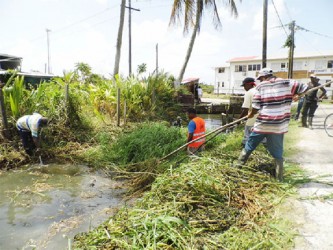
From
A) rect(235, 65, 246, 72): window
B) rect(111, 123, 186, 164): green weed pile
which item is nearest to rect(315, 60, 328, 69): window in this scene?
rect(235, 65, 246, 72): window

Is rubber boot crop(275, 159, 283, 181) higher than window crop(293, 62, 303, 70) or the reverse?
the reverse

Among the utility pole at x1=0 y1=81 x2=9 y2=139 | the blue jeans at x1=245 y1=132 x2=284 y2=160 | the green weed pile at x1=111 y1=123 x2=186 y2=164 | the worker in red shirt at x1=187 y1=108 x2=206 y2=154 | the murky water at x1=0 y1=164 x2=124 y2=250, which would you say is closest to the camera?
the murky water at x1=0 y1=164 x2=124 y2=250

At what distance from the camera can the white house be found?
34562 mm

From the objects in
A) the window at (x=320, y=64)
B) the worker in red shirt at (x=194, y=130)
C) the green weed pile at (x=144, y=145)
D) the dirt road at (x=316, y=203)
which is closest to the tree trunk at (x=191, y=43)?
the green weed pile at (x=144, y=145)

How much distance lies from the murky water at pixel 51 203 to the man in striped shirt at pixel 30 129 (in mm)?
594

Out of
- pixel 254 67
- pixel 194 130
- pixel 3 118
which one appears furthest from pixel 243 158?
pixel 254 67

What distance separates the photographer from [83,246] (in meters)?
2.98

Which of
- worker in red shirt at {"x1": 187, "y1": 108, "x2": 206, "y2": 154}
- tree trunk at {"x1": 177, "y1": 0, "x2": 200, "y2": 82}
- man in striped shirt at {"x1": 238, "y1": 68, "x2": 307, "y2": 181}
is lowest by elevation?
worker in red shirt at {"x1": 187, "y1": 108, "x2": 206, "y2": 154}

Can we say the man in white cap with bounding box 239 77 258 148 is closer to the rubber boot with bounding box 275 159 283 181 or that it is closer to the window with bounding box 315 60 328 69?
the rubber boot with bounding box 275 159 283 181

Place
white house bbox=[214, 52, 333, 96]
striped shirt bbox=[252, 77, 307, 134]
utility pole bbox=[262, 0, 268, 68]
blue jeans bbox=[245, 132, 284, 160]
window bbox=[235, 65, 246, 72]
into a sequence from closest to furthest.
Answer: striped shirt bbox=[252, 77, 307, 134] < blue jeans bbox=[245, 132, 284, 160] < utility pole bbox=[262, 0, 268, 68] < white house bbox=[214, 52, 333, 96] < window bbox=[235, 65, 246, 72]

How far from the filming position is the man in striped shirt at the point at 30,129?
6.31 metres

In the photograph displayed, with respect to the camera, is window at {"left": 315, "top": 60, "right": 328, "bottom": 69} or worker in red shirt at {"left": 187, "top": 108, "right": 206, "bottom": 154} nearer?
worker in red shirt at {"left": 187, "top": 108, "right": 206, "bottom": 154}

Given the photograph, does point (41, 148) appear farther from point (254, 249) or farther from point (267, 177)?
point (254, 249)

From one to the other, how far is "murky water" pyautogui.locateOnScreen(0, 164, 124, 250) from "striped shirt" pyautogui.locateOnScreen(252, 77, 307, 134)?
2.84m
